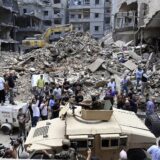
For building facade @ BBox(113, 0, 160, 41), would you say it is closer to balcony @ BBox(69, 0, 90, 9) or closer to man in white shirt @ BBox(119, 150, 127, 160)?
man in white shirt @ BBox(119, 150, 127, 160)

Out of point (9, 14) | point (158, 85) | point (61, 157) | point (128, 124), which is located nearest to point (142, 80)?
point (158, 85)

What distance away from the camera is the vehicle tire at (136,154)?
32.1 ft

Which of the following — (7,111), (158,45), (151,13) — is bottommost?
(7,111)

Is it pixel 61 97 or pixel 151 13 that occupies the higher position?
pixel 151 13

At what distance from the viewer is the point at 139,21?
34.2 m

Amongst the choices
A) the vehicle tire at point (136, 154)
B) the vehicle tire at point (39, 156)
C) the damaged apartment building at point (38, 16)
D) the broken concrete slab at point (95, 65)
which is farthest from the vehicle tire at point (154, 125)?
the damaged apartment building at point (38, 16)

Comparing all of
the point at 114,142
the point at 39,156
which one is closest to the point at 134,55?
the point at 114,142

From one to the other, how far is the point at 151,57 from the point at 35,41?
64.2ft

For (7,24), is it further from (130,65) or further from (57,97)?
(57,97)

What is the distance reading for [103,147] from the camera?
9516mm

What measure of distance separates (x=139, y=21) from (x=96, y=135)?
25743 mm

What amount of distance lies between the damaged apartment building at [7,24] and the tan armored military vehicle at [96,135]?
45074mm

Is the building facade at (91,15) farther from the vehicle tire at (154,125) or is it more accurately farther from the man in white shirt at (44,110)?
the vehicle tire at (154,125)

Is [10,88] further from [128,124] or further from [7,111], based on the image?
[128,124]
